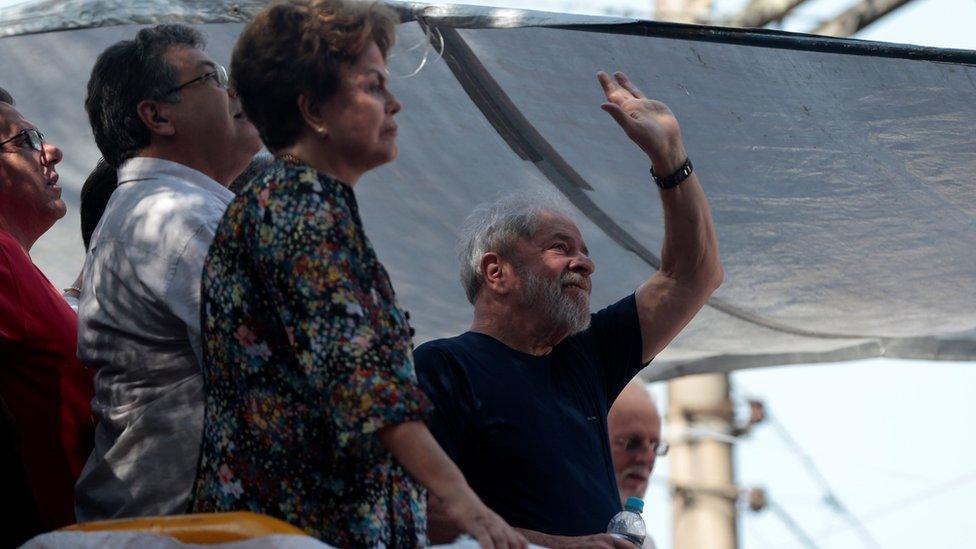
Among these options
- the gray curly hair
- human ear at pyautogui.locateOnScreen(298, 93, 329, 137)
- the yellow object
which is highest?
the gray curly hair

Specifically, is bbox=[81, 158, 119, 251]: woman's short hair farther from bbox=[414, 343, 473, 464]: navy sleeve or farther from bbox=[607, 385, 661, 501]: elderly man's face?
bbox=[607, 385, 661, 501]: elderly man's face

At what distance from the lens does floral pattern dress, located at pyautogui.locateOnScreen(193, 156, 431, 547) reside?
7.36 feet

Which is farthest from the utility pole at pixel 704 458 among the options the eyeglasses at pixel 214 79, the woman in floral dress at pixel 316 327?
the woman in floral dress at pixel 316 327

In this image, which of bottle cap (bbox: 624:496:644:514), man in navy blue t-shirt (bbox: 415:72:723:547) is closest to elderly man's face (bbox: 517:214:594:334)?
man in navy blue t-shirt (bbox: 415:72:723:547)

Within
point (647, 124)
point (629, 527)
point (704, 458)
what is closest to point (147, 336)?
point (629, 527)

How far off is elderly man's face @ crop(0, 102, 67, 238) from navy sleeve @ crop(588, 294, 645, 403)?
1.29 m

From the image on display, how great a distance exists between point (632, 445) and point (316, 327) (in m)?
2.72

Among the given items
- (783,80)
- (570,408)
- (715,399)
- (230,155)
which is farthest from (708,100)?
(715,399)

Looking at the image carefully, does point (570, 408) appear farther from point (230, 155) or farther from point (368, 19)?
point (368, 19)

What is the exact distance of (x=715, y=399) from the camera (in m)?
9.03

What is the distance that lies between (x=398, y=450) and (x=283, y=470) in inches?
9.5

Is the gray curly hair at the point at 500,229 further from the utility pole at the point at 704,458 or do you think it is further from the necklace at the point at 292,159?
the utility pole at the point at 704,458

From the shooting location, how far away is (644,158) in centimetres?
444

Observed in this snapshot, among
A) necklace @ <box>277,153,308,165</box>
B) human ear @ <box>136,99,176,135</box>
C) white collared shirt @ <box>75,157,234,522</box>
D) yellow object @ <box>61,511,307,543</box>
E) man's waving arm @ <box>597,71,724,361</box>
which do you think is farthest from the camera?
man's waving arm @ <box>597,71,724,361</box>
